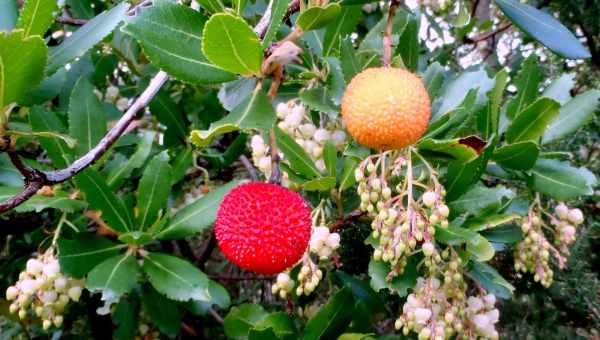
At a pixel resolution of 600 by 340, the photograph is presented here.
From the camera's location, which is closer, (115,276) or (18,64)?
(18,64)

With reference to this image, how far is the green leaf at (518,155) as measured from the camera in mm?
1137

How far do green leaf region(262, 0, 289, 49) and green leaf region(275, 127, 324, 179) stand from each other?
0.79ft

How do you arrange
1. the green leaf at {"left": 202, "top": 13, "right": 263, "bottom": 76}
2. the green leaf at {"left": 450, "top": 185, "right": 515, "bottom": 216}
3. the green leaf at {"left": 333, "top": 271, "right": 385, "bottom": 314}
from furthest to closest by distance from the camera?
the green leaf at {"left": 333, "top": 271, "right": 385, "bottom": 314} < the green leaf at {"left": 450, "top": 185, "right": 515, "bottom": 216} < the green leaf at {"left": 202, "top": 13, "right": 263, "bottom": 76}

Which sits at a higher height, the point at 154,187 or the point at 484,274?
the point at 154,187

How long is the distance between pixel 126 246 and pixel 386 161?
28.7 inches

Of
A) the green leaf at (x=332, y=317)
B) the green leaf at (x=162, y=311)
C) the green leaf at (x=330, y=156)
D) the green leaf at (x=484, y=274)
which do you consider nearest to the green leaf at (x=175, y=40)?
the green leaf at (x=330, y=156)

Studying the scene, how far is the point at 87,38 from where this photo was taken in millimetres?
1102

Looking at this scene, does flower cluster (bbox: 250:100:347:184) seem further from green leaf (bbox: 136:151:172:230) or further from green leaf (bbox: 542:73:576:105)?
green leaf (bbox: 542:73:576:105)

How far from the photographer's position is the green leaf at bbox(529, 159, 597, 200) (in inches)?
48.2

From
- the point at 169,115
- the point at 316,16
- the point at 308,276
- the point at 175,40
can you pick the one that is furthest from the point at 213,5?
the point at 169,115

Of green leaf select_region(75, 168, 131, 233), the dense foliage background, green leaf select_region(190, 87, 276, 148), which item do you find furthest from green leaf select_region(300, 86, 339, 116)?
green leaf select_region(75, 168, 131, 233)

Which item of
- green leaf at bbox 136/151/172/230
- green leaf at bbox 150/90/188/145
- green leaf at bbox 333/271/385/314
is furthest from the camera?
green leaf at bbox 150/90/188/145

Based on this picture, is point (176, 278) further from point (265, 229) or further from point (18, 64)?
point (18, 64)

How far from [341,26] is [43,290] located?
89 cm
